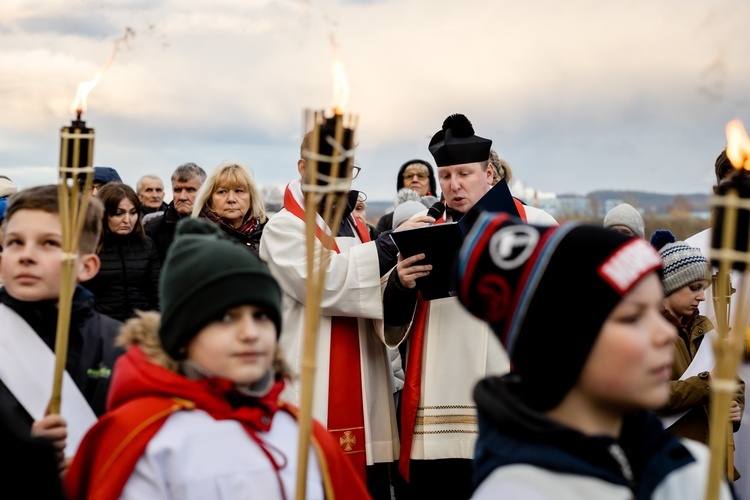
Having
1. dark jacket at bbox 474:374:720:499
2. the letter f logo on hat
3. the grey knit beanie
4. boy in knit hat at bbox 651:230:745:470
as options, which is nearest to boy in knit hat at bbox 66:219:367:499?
dark jacket at bbox 474:374:720:499

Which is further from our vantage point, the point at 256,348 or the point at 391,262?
the point at 391,262

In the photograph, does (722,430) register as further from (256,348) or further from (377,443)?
(377,443)

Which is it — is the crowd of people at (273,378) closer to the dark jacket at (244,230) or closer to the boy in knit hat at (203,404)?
the boy in knit hat at (203,404)

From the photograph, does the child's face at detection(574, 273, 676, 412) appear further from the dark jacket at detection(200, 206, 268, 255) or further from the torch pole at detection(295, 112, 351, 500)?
the dark jacket at detection(200, 206, 268, 255)

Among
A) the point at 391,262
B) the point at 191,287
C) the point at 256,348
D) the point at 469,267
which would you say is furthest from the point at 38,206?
the point at 391,262

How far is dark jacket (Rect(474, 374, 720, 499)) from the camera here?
2285 mm

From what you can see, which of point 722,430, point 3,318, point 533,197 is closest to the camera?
point 722,430

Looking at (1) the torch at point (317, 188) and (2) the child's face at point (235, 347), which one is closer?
(1) the torch at point (317, 188)

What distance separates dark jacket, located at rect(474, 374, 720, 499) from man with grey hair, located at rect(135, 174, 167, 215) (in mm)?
7286

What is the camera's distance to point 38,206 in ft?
11.6

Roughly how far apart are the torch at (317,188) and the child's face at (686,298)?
3.06 metres

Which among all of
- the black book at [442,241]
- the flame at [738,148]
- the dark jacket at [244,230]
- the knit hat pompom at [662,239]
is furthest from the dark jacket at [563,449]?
the dark jacket at [244,230]

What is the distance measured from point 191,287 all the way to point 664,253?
3374 millimetres

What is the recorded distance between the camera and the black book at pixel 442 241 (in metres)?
4.94
